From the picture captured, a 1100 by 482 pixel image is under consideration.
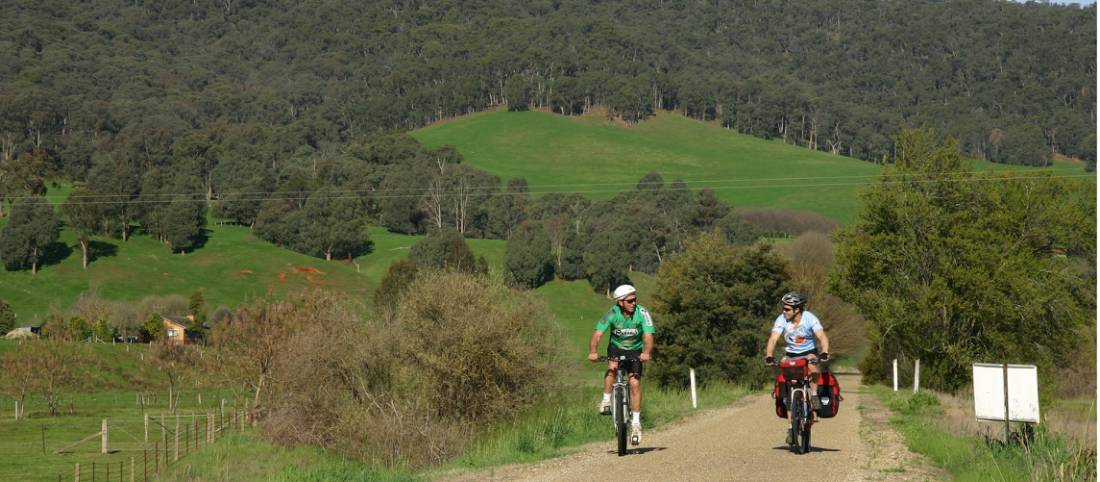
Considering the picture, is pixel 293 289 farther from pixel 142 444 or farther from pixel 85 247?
pixel 142 444

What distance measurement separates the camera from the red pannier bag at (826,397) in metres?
14.9

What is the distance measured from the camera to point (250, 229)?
163625 mm

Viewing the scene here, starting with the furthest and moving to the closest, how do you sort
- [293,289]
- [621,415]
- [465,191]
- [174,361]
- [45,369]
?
[465,191] < [293,289] < [174,361] < [45,369] < [621,415]

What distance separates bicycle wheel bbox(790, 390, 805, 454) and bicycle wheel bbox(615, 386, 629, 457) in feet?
6.74

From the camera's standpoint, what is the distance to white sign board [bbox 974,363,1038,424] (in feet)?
43.7

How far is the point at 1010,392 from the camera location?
44.3ft

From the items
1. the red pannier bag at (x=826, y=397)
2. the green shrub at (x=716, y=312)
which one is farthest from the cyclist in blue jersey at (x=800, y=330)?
the green shrub at (x=716, y=312)

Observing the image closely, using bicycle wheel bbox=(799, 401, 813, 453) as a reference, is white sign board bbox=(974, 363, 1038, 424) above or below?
above

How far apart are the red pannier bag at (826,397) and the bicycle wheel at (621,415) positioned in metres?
2.34

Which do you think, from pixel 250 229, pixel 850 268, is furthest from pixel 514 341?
pixel 250 229

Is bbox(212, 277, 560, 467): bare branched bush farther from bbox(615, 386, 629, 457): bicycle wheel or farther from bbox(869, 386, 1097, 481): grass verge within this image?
bbox(869, 386, 1097, 481): grass verge

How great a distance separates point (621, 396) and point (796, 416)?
7.03ft

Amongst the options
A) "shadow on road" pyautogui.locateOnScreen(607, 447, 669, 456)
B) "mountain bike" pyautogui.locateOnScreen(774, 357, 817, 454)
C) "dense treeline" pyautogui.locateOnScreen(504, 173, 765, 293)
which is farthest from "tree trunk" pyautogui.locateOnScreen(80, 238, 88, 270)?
"mountain bike" pyautogui.locateOnScreen(774, 357, 817, 454)

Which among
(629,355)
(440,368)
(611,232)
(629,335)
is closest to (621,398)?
(629,355)
